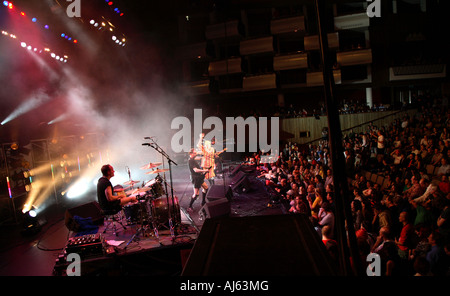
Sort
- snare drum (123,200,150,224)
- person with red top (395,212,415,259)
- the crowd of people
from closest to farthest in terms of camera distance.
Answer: the crowd of people
person with red top (395,212,415,259)
snare drum (123,200,150,224)

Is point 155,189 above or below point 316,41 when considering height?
below

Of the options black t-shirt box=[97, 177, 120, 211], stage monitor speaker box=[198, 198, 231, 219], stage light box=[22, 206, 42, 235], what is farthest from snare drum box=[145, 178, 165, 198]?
stage light box=[22, 206, 42, 235]

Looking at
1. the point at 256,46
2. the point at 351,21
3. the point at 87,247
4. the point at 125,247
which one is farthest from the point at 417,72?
the point at 87,247

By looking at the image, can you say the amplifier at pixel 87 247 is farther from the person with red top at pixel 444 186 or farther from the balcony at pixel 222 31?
the balcony at pixel 222 31

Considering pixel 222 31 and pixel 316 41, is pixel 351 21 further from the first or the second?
pixel 222 31

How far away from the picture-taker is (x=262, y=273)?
1127 mm

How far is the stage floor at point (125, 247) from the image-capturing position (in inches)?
189

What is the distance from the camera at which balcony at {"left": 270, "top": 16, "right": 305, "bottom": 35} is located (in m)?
16.2

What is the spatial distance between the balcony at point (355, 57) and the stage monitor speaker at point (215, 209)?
1292cm

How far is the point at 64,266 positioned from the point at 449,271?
17.1 ft

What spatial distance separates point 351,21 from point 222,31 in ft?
23.6

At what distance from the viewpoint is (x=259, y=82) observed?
17.2 metres
